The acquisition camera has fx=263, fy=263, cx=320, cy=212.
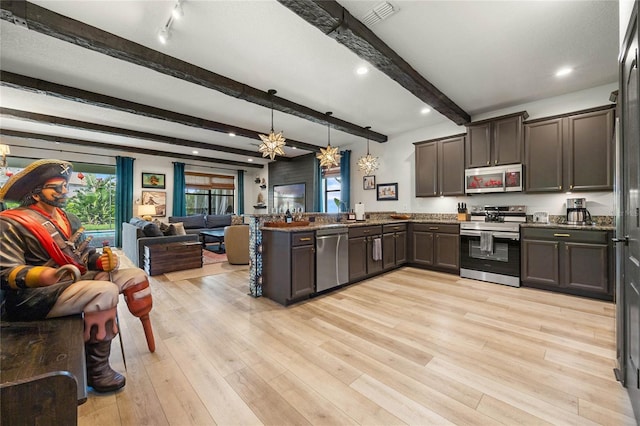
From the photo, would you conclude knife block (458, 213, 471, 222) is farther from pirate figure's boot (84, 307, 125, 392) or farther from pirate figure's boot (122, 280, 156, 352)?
pirate figure's boot (84, 307, 125, 392)

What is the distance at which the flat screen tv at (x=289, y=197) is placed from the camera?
341 inches

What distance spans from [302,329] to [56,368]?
191cm

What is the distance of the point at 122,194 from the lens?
25.5 ft

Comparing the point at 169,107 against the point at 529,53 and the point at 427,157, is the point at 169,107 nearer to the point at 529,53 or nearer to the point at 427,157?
the point at 427,157

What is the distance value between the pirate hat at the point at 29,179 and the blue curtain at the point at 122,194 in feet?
24.4

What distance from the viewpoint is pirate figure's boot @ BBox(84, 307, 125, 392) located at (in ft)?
5.10

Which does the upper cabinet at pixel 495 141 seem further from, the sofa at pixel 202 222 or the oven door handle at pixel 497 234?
the sofa at pixel 202 222

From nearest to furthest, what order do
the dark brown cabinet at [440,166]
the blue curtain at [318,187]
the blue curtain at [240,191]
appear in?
the dark brown cabinet at [440,166], the blue curtain at [318,187], the blue curtain at [240,191]

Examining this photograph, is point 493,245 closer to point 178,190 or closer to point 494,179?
point 494,179

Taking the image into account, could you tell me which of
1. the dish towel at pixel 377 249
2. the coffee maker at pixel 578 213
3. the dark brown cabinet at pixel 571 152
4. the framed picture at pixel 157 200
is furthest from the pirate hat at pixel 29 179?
the framed picture at pixel 157 200

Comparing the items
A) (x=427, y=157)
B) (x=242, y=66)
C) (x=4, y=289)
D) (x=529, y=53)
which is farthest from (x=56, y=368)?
(x=427, y=157)

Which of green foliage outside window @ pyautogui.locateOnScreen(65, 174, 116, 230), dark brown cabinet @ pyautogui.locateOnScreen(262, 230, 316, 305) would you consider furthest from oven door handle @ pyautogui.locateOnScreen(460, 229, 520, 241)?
green foliage outside window @ pyautogui.locateOnScreen(65, 174, 116, 230)

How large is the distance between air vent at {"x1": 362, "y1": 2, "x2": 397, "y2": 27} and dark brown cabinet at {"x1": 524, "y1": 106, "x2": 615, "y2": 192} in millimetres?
3120

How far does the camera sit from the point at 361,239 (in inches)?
164
